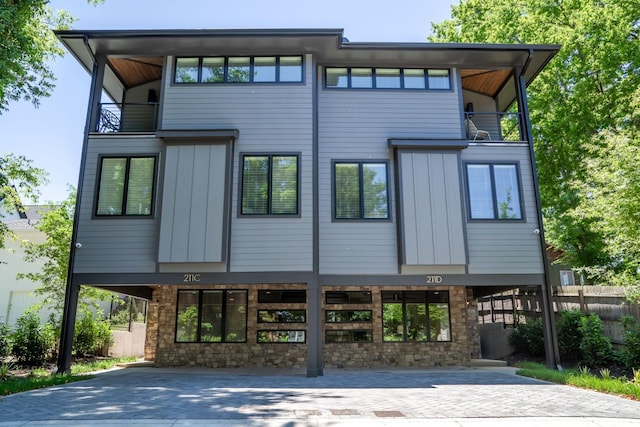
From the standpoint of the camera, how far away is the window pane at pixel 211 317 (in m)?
13.1

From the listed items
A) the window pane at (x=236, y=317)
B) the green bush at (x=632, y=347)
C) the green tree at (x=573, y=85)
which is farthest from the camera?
the green tree at (x=573, y=85)

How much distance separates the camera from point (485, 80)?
13.9 metres

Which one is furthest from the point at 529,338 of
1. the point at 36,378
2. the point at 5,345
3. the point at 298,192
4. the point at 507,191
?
the point at 5,345

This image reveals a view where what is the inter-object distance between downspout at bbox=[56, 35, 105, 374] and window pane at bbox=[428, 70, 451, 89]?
8.95 meters

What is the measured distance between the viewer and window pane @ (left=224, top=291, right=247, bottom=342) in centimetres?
1312

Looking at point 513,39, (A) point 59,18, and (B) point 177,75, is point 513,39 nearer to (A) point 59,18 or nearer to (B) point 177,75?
(B) point 177,75

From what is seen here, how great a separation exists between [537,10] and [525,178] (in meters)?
10.2

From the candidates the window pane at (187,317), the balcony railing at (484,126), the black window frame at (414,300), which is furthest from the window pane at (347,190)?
the window pane at (187,317)

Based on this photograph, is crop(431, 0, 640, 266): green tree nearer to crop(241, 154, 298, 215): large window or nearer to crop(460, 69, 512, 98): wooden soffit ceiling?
crop(460, 69, 512, 98): wooden soffit ceiling

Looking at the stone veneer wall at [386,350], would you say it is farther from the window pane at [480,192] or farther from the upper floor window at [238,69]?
the upper floor window at [238,69]

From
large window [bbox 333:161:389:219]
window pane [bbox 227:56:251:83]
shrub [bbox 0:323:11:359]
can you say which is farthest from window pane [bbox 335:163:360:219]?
shrub [bbox 0:323:11:359]

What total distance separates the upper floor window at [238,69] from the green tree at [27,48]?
347 centimetres

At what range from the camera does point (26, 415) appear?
6137 mm

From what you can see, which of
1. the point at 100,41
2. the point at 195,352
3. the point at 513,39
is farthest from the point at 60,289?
the point at 513,39
